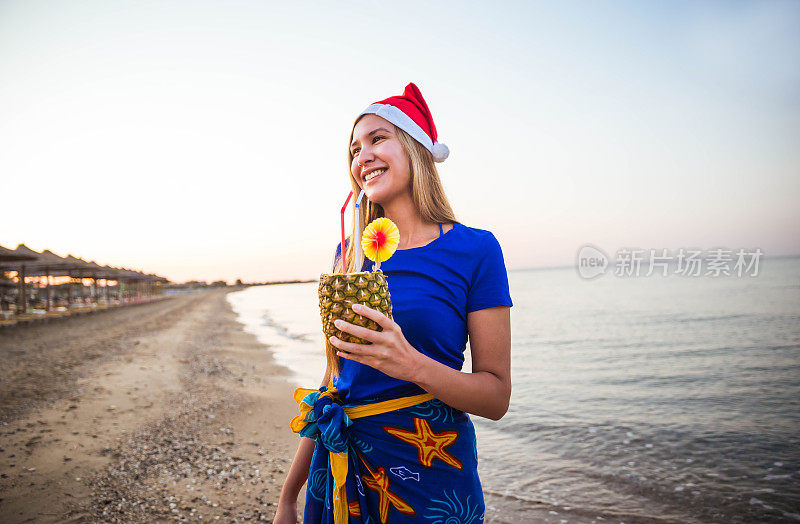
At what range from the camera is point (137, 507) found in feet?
12.6

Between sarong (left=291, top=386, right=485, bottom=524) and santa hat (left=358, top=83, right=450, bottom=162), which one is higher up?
santa hat (left=358, top=83, right=450, bottom=162)

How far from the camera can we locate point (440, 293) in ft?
4.43

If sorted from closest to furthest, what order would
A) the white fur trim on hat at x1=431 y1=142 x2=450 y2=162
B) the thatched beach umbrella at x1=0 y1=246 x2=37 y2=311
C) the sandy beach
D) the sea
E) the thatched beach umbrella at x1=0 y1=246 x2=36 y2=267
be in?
the white fur trim on hat at x1=431 y1=142 x2=450 y2=162, the sandy beach, the sea, the thatched beach umbrella at x1=0 y1=246 x2=36 y2=267, the thatched beach umbrella at x1=0 y1=246 x2=37 y2=311

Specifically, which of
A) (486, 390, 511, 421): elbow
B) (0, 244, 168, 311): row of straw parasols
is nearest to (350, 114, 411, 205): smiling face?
(486, 390, 511, 421): elbow

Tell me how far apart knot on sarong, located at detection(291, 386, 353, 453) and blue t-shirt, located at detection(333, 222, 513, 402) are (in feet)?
0.28

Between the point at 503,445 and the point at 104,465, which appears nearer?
the point at 104,465

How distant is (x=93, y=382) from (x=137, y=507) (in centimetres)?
532

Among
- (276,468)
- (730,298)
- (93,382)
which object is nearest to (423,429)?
(276,468)

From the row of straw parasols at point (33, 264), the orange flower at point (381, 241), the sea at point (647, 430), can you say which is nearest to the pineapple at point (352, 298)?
the orange flower at point (381, 241)

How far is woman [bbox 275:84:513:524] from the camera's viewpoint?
1332mm

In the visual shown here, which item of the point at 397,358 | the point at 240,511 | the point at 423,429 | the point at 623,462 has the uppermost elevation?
the point at 397,358

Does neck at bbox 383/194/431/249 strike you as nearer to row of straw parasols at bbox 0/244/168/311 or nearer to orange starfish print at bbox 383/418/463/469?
orange starfish print at bbox 383/418/463/469

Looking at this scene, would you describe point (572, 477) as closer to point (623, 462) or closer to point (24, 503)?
point (623, 462)

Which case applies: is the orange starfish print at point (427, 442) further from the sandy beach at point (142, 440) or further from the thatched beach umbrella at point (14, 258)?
the thatched beach umbrella at point (14, 258)
